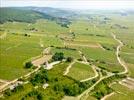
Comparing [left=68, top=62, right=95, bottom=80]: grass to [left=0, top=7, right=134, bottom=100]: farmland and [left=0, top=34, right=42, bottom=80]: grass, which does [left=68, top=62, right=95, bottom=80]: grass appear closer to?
[left=0, top=7, right=134, bottom=100]: farmland

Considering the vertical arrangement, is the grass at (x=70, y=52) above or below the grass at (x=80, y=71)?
below

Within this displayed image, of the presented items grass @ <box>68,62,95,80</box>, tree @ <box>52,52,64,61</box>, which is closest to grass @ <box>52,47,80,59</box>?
tree @ <box>52,52,64,61</box>

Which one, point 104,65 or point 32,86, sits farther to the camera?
point 104,65

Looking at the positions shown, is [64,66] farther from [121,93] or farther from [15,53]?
[15,53]

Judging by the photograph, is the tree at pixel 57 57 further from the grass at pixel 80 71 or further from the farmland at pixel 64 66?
the grass at pixel 80 71

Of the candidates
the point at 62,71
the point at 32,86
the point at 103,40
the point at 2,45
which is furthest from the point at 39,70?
the point at 103,40

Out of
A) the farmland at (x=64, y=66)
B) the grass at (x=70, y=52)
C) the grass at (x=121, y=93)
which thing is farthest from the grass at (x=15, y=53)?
the grass at (x=121, y=93)

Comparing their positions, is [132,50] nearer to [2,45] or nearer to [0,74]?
[2,45]
